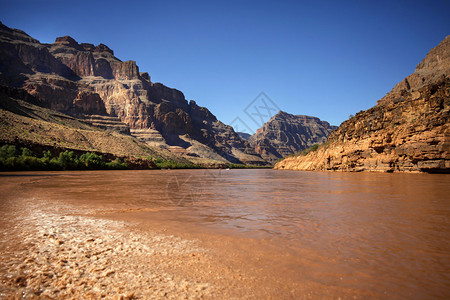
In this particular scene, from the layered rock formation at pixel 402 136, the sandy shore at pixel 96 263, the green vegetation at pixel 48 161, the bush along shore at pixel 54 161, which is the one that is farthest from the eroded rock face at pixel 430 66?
the sandy shore at pixel 96 263

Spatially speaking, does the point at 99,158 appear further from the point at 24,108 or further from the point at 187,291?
the point at 187,291

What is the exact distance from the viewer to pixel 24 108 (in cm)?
8294

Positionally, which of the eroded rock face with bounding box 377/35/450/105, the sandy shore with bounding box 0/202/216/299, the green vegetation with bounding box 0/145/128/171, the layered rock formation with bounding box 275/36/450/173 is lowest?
the sandy shore with bounding box 0/202/216/299

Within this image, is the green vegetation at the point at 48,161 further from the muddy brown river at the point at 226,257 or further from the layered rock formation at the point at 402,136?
the layered rock formation at the point at 402,136

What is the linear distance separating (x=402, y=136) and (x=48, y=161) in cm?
5634

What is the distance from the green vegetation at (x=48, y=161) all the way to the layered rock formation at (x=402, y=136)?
52.0m

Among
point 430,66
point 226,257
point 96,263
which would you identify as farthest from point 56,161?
point 430,66

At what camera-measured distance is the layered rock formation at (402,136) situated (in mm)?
27281

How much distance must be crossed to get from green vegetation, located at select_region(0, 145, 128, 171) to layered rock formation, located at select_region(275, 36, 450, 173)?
52030 mm

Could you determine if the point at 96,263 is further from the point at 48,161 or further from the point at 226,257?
the point at 48,161

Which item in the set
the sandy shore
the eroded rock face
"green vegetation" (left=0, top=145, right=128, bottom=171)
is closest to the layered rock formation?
the eroded rock face

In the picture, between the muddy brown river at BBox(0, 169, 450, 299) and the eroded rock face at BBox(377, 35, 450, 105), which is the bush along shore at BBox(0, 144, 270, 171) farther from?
the eroded rock face at BBox(377, 35, 450, 105)

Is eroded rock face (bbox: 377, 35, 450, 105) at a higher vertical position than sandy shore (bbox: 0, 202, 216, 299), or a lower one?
higher

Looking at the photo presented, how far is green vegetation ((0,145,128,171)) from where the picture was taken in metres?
37.3
